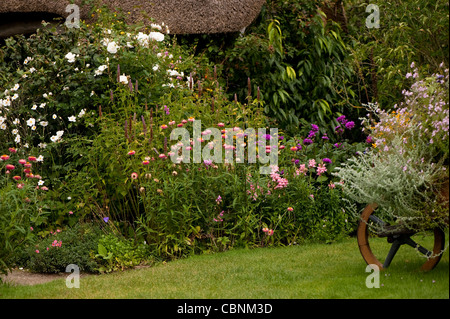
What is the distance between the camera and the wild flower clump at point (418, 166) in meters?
4.00

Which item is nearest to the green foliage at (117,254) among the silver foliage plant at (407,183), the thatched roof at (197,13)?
the silver foliage plant at (407,183)

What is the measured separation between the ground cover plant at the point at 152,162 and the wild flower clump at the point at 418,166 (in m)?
0.02

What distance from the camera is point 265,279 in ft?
14.7

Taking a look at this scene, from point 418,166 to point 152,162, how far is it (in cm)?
249

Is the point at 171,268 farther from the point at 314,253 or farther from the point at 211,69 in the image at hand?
the point at 211,69

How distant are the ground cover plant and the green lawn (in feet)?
1.21

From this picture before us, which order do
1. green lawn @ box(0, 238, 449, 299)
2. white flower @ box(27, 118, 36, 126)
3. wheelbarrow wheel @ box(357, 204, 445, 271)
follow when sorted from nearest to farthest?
green lawn @ box(0, 238, 449, 299) → wheelbarrow wheel @ box(357, 204, 445, 271) → white flower @ box(27, 118, 36, 126)

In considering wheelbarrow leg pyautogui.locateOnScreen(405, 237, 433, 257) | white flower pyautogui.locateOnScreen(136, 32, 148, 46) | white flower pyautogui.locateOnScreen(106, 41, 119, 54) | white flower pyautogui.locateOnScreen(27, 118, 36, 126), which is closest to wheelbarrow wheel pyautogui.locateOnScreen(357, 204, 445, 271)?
wheelbarrow leg pyautogui.locateOnScreen(405, 237, 433, 257)

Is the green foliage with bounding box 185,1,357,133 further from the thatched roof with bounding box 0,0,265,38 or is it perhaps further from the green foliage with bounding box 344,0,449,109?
the green foliage with bounding box 344,0,449,109

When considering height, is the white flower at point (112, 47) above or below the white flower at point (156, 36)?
below

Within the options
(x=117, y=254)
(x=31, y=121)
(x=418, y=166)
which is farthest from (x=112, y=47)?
(x=418, y=166)

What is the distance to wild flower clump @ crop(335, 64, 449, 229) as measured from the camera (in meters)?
4.00

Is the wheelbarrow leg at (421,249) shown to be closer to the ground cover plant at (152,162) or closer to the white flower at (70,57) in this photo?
the ground cover plant at (152,162)

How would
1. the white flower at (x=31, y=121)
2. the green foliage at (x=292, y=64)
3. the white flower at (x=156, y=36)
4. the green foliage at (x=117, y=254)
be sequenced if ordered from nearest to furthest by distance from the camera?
the green foliage at (x=117, y=254), the white flower at (x=31, y=121), the white flower at (x=156, y=36), the green foliage at (x=292, y=64)
